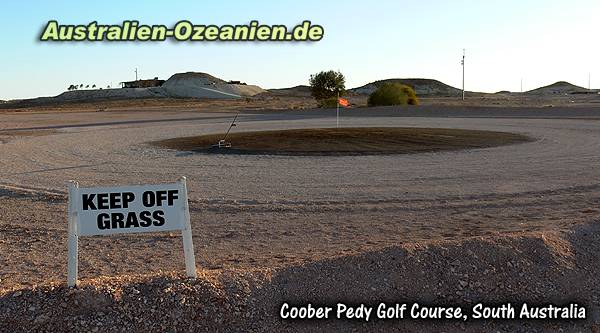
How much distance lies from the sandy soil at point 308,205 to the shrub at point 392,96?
4267 cm

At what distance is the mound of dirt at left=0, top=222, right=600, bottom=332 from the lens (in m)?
6.28

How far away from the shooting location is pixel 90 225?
265 inches

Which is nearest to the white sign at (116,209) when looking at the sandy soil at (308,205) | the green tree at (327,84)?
the sandy soil at (308,205)

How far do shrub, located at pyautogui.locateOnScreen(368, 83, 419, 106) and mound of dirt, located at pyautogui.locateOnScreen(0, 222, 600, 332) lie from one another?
59566 millimetres

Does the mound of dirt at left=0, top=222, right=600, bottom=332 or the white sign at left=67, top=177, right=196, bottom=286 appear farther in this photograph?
the white sign at left=67, top=177, right=196, bottom=286

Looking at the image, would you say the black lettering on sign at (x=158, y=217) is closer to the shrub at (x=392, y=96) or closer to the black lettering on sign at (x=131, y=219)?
the black lettering on sign at (x=131, y=219)

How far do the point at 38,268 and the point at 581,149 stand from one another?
65.0 feet

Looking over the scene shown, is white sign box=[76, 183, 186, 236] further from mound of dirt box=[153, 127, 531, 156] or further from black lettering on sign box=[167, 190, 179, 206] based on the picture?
mound of dirt box=[153, 127, 531, 156]

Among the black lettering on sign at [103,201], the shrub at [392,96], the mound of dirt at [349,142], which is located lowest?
the mound of dirt at [349,142]

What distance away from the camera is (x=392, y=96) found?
66625 mm

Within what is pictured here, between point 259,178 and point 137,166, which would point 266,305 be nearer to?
point 259,178

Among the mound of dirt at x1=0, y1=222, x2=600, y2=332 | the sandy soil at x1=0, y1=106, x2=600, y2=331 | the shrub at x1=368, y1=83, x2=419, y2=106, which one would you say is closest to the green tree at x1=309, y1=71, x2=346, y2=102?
the shrub at x1=368, y1=83, x2=419, y2=106

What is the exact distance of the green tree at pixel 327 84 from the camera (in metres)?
86.8

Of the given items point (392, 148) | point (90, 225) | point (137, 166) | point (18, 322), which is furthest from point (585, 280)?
point (392, 148)
